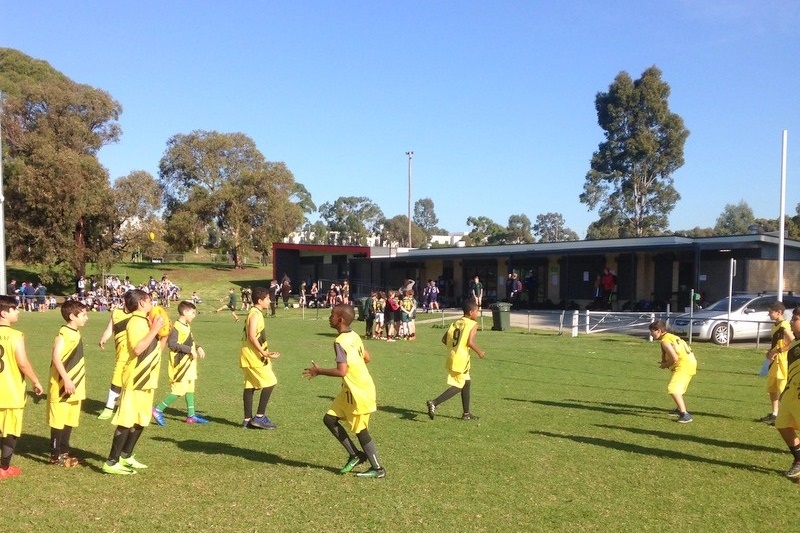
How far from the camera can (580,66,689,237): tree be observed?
167 ft

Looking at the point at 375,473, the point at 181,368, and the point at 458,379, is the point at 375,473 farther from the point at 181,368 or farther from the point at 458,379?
the point at 181,368

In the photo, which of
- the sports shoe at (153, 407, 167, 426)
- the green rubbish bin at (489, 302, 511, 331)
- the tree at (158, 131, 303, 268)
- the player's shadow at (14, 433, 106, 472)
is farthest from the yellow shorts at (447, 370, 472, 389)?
the tree at (158, 131, 303, 268)

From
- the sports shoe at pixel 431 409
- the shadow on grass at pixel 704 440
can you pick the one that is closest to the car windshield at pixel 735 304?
the shadow on grass at pixel 704 440

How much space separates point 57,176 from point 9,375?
132 ft

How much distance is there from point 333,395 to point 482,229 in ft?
311

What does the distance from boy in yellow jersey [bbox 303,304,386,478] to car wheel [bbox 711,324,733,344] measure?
16197mm

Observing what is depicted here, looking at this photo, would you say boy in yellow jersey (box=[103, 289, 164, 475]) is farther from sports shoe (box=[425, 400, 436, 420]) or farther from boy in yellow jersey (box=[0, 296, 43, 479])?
sports shoe (box=[425, 400, 436, 420])

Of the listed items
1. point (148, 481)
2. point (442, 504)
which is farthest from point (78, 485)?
point (442, 504)

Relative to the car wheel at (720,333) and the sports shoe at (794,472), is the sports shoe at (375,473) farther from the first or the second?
the car wheel at (720,333)

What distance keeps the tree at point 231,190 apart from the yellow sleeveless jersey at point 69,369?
50.2 m

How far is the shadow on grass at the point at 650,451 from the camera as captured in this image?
7126mm

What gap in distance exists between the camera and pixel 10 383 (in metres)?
6.16

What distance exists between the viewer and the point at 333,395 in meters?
11.1

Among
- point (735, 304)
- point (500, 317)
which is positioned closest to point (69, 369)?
point (500, 317)
